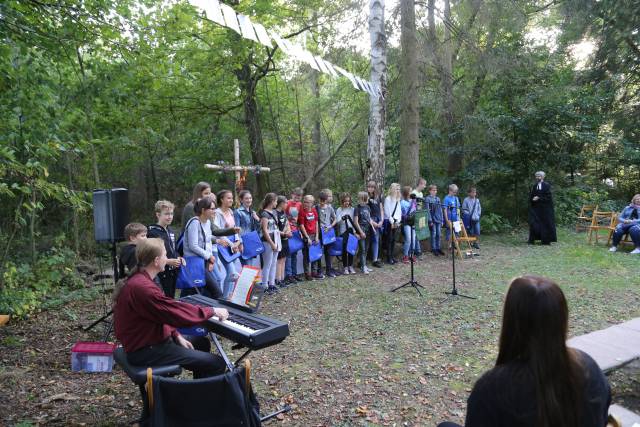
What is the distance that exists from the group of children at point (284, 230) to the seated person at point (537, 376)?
10.6 feet

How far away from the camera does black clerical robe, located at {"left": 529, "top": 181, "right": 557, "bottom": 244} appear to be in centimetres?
1180

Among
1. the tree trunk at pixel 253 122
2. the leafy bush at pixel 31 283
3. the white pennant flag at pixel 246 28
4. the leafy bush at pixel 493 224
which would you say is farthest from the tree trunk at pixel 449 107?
the leafy bush at pixel 31 283

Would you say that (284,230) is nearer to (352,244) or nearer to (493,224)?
(352,244)

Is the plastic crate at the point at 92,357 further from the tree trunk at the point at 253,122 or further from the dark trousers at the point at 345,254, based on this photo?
Answer: the tree trunk at the point at 253,122

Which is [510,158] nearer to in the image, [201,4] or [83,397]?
[201,4]

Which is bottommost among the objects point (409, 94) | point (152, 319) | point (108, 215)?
point (152, 319)

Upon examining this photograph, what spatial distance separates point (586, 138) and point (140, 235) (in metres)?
13.7

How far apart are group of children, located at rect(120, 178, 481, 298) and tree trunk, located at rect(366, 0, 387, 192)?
615 millimetres

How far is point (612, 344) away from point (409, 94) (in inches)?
308

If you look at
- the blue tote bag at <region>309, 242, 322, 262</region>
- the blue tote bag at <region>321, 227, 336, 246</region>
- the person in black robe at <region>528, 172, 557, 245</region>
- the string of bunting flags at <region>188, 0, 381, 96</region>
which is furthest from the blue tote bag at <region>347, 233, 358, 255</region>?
the person in black robe at <region>528, 172, 557, 245</region>

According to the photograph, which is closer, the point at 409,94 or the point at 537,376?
the point at 537,376

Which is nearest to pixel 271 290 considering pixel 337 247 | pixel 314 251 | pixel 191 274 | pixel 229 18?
pixel 314 251

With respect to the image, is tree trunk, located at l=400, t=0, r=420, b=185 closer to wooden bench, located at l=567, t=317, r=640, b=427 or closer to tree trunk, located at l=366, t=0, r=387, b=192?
tree trunk, located at l=366, t=0, r=387, b=192

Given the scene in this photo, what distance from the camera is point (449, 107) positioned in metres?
12.2
